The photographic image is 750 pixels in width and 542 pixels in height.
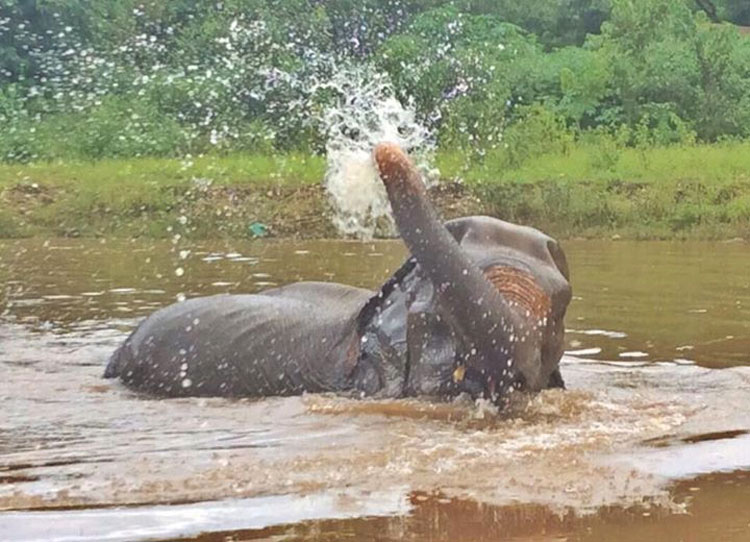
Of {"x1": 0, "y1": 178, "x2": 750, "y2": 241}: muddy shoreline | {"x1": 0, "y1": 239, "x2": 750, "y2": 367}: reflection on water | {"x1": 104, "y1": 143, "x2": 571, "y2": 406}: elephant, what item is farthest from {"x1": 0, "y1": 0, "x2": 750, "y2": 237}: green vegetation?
{"x1": 104, "y1": 143, "x2": 571, "y2": 406}: elephant

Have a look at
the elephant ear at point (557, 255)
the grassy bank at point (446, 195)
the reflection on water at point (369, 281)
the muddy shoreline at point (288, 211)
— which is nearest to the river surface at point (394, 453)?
the reflection on water at point (369, 281)

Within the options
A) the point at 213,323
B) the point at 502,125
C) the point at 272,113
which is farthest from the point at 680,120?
the point at 213,323

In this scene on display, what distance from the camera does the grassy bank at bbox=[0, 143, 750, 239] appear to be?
16.4 metres

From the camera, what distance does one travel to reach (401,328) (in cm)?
582

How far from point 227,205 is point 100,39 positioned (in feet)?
17.8

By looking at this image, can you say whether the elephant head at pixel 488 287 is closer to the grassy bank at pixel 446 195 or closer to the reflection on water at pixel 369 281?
the reflection on water at pixel 369 281

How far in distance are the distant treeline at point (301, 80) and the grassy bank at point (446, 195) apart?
744mm

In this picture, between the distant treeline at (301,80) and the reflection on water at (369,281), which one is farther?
the distant treeline at (301,80)

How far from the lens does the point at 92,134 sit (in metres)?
19.9

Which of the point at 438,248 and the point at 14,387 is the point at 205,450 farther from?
the point at 14,387

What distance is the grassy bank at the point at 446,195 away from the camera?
53.7 feet

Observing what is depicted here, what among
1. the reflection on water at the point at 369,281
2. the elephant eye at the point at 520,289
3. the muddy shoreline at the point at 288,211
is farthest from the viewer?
the muddy shoreline at the point at 288,211

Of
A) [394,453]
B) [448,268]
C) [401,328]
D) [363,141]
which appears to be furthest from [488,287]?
[363,141]

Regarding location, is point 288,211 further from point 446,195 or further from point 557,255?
point 557,255
